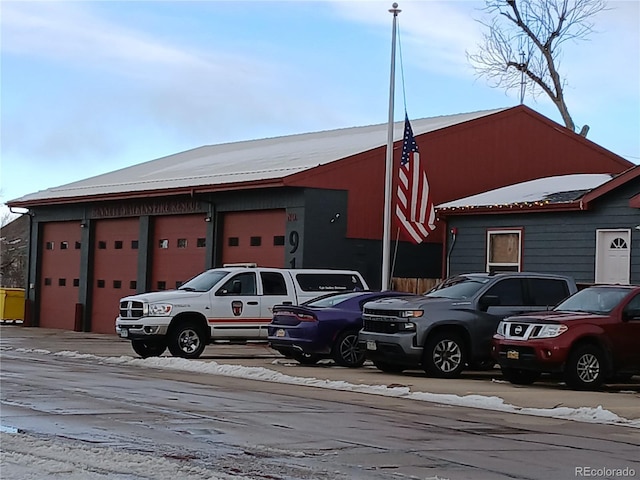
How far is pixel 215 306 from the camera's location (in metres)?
24.0

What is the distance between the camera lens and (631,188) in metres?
25.7

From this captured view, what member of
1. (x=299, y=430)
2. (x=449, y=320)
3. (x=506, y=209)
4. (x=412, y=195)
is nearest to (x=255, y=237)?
(x=412, y=195)

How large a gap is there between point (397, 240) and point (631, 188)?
7280mm

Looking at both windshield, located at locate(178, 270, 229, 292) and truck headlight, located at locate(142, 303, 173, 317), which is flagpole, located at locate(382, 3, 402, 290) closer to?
windshield, located at locate(178, 270, 229, 292)

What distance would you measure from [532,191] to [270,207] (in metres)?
7.32

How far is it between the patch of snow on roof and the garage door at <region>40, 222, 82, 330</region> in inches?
630

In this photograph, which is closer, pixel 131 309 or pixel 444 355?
pixel 444 355

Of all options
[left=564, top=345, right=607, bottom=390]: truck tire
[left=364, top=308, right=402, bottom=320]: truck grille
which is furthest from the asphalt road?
[left=364, top=308, right=402, bottom=320]: truck grille

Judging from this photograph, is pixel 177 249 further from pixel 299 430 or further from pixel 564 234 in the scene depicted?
pixel 299 430

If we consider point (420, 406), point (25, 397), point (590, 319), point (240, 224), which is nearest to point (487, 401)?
point (420, 406)

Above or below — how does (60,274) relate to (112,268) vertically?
below

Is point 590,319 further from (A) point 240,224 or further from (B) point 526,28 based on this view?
(B) point 526,28

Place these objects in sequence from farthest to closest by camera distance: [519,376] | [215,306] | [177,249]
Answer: [177,249], [215,306], [519,376]

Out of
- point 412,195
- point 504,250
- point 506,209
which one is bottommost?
point 504,250
